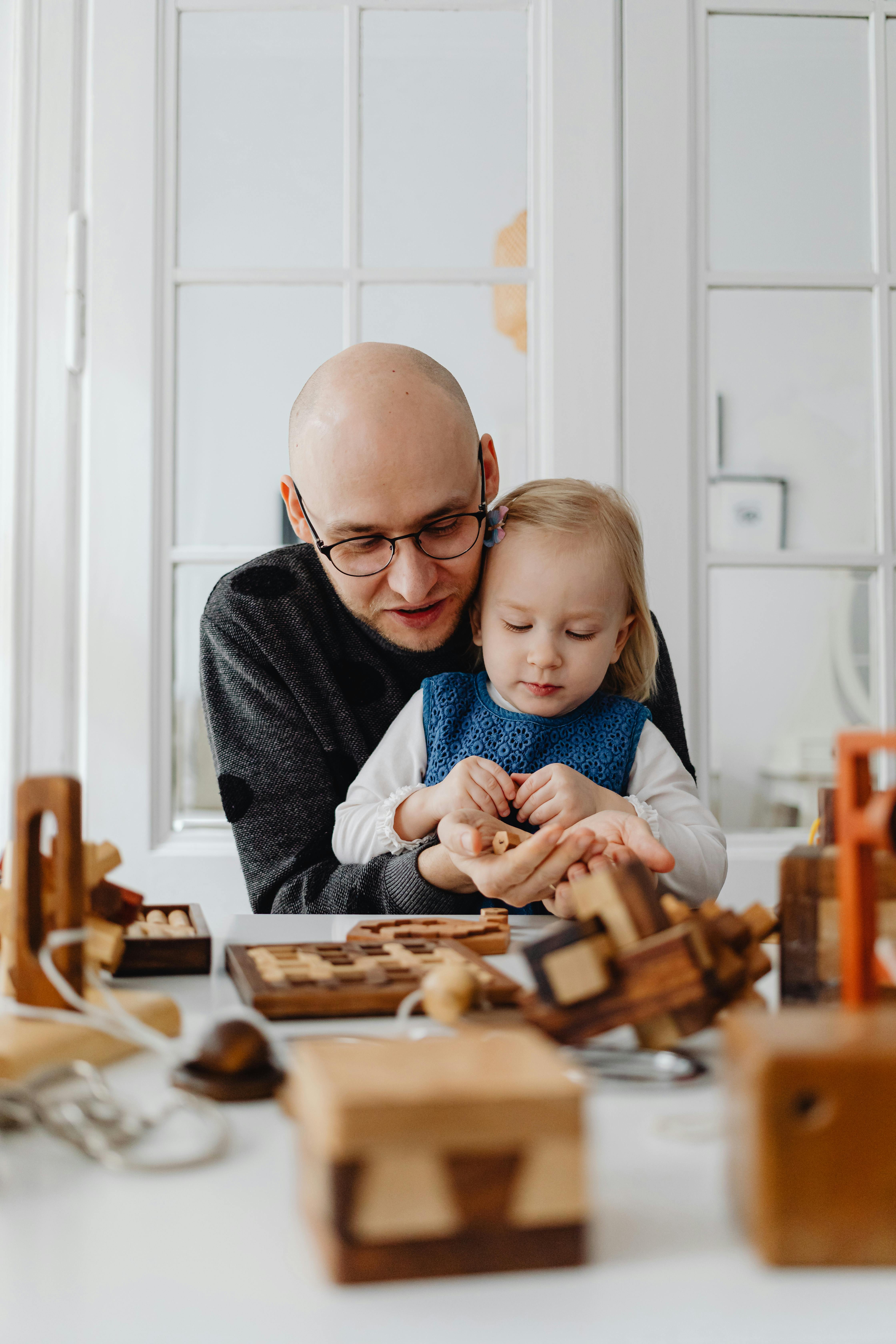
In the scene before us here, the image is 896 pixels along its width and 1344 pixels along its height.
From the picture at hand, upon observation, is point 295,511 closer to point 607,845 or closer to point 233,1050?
point 607,845

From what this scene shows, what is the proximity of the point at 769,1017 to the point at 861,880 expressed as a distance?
0.28 feet

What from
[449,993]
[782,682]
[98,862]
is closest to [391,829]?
[98,862]

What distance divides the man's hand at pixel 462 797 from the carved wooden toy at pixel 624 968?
73cm

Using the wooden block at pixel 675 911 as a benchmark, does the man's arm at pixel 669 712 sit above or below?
above

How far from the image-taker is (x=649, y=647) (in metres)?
1.59

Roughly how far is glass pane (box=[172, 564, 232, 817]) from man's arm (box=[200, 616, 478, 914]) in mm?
597

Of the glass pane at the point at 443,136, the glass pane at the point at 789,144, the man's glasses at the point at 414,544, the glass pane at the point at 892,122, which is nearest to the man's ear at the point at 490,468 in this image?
the man's glasses at the point at 414,544

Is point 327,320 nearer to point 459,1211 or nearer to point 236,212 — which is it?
point 236,212

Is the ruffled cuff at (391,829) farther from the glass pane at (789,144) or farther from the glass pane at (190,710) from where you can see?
the glass pane at (789,144)

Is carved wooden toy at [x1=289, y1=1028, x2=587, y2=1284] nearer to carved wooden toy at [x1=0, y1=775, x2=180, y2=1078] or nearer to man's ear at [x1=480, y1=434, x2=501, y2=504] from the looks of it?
carved wooden toy at [x1=0, y1=775, x2=180, y2=1078]

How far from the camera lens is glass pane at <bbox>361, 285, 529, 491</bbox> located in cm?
225

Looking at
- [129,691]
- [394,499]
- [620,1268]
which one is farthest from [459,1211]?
[129,691]

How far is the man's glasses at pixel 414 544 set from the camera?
4.80 feet

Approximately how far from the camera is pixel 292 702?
1567 mm
